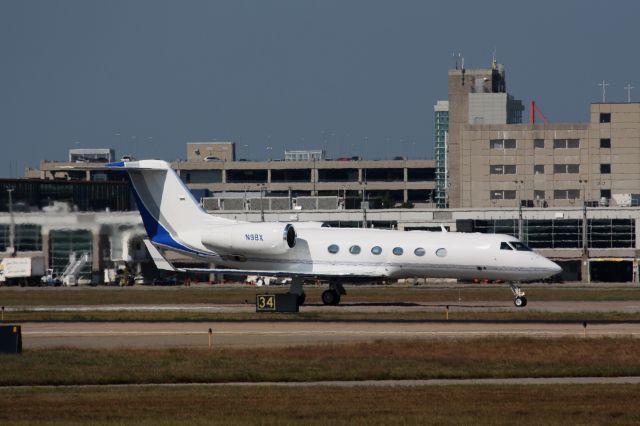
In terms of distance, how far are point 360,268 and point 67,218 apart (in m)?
24.7

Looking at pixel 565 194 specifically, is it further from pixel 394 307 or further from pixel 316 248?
pixel 394 307

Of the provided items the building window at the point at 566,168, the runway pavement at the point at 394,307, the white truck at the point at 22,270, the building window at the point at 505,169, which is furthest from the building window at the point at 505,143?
the runway pavement at the point at 394,307

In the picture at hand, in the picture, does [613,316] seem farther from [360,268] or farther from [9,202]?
[9,202]

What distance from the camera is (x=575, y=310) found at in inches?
2202

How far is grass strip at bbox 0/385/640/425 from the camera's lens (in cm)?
2466

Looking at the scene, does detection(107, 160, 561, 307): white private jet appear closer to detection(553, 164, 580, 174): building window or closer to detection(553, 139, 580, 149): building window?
detection(553, 139, 580, 149): building window

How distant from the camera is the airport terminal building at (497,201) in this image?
8200cm

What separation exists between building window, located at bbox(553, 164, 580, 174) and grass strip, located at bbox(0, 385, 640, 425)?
124 m

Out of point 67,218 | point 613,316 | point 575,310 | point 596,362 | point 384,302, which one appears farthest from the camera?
point 67,218

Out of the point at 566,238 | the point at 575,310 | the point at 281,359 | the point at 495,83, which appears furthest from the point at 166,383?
the point at 495,83

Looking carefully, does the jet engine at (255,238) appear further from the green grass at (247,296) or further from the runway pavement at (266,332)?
the runway pavement at (266,332)

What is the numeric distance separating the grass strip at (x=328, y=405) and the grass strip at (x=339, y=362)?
7.21ft

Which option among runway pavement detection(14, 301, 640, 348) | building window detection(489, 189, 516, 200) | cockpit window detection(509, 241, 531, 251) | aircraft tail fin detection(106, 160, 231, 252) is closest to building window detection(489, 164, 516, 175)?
building window detection(489, 189, 516, 200)

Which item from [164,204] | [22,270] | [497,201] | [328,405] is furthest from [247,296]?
[497,201]
